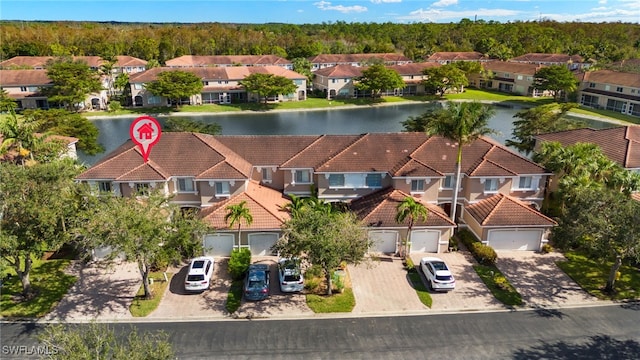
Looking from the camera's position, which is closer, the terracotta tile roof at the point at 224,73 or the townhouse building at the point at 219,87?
the townhouse building at the point at 219,87

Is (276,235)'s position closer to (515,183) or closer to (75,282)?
(75,282)

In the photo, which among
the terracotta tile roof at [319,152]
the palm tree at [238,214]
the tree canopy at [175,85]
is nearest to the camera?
the palm tree at [238,214]

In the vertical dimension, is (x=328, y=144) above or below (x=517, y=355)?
above

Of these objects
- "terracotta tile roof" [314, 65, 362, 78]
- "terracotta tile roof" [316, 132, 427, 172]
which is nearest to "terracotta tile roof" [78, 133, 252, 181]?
"terracotta tile roof" [316, 132, 427, 172]

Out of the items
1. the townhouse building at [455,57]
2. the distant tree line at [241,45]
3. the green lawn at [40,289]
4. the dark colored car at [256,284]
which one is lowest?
the green lawn at [40,289]

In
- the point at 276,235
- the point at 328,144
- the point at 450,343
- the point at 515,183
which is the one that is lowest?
the point at 450,343

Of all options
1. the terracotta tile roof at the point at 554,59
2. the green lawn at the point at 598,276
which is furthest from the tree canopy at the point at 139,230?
the terracotta tile roof at the point at 554,59

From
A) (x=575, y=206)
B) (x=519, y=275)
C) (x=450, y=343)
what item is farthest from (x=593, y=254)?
(x=450, y=343)

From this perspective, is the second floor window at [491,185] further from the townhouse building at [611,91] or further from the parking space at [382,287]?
the townhouse building at [611,91]
